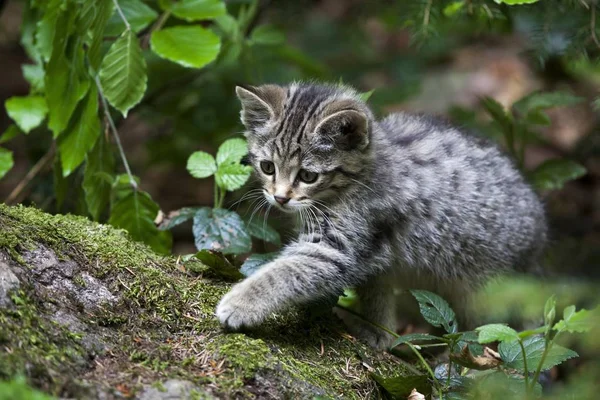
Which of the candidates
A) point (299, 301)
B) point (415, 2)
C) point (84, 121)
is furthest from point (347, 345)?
point (415, 2)

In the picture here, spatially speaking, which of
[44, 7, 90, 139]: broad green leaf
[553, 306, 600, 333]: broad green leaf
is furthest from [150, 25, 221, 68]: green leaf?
[553, 306, 600, 333]: broad green leaf

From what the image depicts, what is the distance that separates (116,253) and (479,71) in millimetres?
8815

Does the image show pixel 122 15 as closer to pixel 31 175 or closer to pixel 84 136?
pixel 84 136

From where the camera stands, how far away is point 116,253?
12.5 feet

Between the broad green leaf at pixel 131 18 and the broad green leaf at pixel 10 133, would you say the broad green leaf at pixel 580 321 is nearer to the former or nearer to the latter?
the broad green leaf at pixel 131 18

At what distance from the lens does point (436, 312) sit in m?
3.85

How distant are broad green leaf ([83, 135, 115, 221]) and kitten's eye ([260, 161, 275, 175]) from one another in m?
1.07

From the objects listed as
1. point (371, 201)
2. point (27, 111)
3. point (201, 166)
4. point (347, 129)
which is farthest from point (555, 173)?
point (27, 111)

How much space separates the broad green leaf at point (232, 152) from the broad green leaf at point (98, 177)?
809 mm

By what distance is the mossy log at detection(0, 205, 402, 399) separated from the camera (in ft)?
9.47

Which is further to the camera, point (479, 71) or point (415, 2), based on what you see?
point (479, 71)

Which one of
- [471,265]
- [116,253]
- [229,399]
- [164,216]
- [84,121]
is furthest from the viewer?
[164,216]

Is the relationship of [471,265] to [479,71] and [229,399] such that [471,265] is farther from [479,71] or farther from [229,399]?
[479,71]

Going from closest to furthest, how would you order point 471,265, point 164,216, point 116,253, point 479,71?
point 116,253, point 471,265, point 164,216, point 479,71
